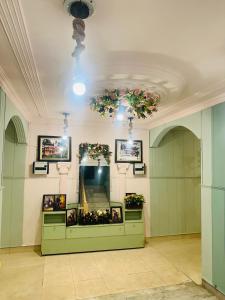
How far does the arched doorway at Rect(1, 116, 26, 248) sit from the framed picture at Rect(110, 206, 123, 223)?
1.97 m

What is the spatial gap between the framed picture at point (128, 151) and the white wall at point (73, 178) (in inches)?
4.5

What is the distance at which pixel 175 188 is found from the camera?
19.0 ft

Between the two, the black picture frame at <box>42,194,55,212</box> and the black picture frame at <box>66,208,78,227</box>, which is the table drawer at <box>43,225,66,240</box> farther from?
the black picture frame at <box>42,194,55,212</box>

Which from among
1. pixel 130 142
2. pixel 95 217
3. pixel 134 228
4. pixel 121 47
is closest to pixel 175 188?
pixel 134 228

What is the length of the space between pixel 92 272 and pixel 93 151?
2.49 metres

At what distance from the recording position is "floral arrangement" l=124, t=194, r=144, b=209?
5199 millimetres

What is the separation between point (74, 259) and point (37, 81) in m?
3.40

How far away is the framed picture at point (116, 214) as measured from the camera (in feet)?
16.8

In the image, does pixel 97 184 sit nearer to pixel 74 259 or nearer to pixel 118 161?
pixel 118 161

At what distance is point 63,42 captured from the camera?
1.92m

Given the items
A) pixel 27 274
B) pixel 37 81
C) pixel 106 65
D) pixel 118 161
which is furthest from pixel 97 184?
pixel 106 65

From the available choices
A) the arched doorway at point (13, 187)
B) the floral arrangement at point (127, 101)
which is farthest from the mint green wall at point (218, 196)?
the arched doorway at point (13, 187)

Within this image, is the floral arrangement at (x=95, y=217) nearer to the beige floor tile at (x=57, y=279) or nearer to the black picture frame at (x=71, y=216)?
the black picture frame at (x=71, y=216)

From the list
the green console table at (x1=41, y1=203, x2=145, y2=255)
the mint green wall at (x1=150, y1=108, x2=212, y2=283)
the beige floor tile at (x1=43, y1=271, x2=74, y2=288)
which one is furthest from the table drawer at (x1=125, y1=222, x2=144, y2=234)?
the mint green wall at (x1=150, y1=108, x2=212, y2=283)
